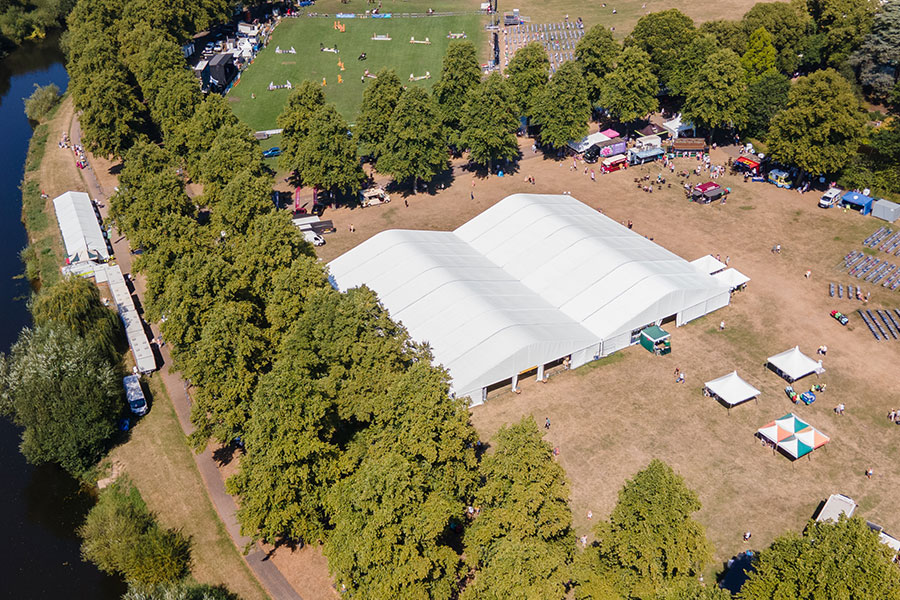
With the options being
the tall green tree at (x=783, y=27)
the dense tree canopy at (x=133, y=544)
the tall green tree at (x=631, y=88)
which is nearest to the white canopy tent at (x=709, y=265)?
the tall green tree at (x=631, y=88)

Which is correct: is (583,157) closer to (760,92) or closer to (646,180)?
(646,180)

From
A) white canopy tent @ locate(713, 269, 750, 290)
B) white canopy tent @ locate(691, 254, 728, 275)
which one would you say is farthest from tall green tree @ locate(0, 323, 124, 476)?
white canopy tent @ locate(713, 269, 750, 290)

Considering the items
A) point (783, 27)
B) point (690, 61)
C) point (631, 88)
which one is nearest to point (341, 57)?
point (631, 88)

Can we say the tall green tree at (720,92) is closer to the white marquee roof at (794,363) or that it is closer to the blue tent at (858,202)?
the blue tent at (858,202)

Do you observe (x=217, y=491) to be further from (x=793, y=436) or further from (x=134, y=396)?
(x=793, y=436)

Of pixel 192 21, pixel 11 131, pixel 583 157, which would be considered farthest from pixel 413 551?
pixel 192 21

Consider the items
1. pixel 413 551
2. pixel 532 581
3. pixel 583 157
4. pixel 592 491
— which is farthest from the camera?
pixel 583 157
